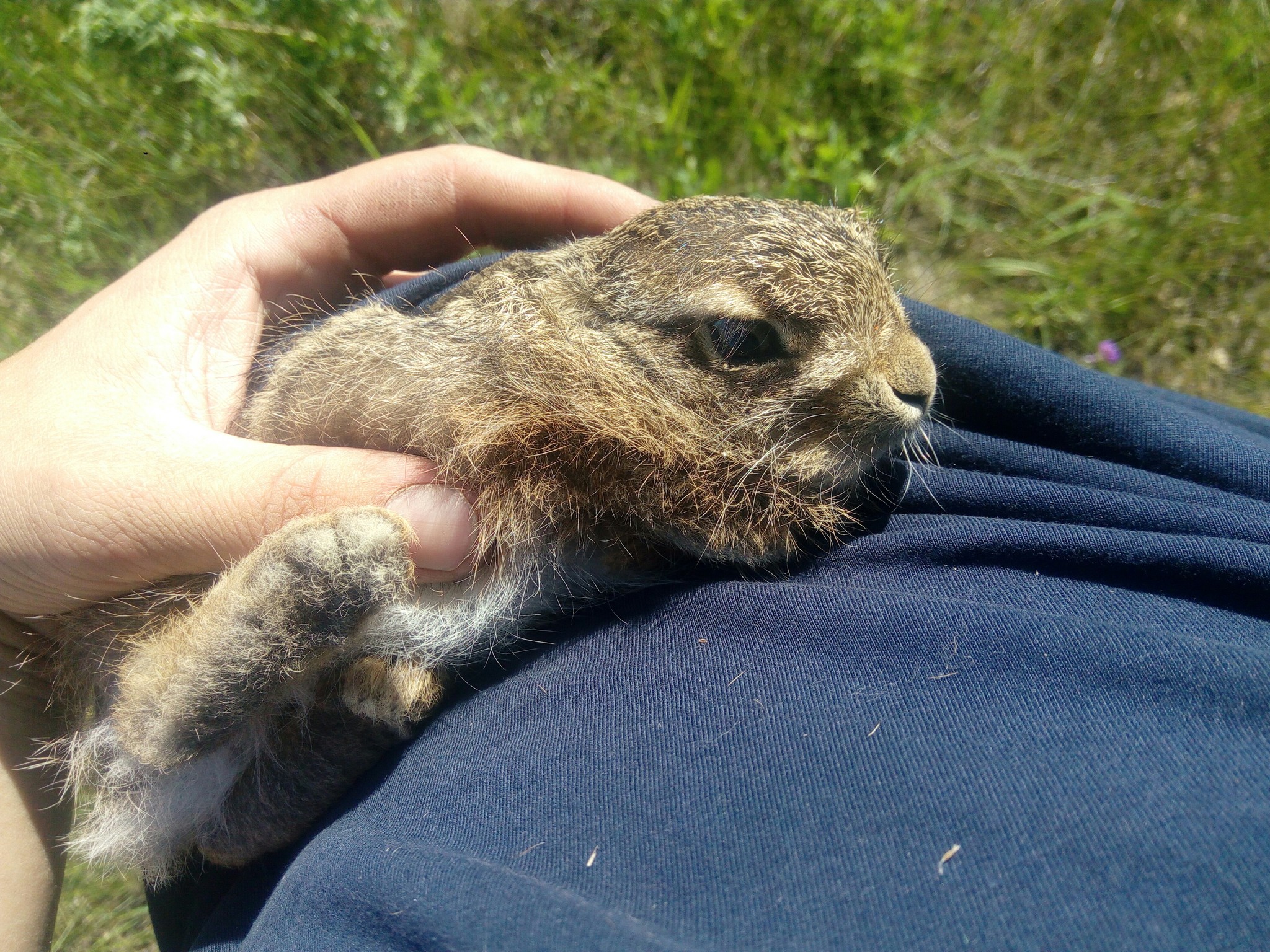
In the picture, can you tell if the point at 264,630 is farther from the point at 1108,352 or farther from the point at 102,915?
the point at 1108,352

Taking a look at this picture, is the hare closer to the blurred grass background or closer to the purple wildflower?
the blurred grass background

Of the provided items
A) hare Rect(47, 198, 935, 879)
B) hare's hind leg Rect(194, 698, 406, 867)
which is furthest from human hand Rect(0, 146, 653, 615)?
hare's hind leg Rect(194, 698, 406, 867)

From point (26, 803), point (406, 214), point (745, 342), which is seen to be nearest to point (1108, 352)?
point (745, 342)

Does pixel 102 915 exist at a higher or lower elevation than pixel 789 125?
lower

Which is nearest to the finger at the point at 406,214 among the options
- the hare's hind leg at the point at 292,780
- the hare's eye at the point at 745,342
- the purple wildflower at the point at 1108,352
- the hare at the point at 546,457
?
the hare at the point at 546,457

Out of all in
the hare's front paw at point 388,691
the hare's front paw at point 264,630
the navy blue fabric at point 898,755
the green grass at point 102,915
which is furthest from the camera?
the green grass at point 102,915

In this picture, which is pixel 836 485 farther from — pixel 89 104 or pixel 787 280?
pixel 89 104

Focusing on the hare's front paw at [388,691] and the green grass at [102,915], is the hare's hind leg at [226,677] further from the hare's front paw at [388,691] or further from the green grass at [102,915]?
the green grass at [102,915]
